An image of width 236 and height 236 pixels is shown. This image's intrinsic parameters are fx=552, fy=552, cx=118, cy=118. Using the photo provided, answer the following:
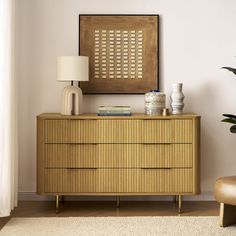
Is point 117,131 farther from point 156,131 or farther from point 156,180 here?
point 156,180

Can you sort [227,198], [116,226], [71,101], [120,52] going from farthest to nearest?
[120,52]
[71,101]
[116,226]
[227,198]

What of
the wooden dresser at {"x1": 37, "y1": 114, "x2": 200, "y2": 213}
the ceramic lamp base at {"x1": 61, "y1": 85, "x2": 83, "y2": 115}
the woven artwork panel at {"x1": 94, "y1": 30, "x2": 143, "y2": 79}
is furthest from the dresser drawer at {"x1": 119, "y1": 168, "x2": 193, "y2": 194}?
the woven artwork panel at {"x1": 94, "y1": 30, "x2": 143, "y2": 79}

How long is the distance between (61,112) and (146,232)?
1.33 metres

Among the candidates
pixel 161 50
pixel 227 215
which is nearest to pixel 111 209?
pixel 227 215

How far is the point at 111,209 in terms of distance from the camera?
185 inches

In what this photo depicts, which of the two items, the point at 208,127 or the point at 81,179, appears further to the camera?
the point at 208,127

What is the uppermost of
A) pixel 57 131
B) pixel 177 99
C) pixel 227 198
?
pixel 177 99

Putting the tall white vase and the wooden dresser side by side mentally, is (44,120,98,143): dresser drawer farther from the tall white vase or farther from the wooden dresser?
the tall white vase

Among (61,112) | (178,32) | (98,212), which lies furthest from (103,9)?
(98,212)

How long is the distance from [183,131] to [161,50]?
85 cm

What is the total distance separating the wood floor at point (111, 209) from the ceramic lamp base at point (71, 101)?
0.83 m

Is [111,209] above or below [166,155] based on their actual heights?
below

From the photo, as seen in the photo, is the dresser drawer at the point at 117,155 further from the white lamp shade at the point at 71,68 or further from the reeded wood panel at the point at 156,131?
the white lamp shade at the point at 71,68

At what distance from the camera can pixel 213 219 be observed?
4.28 metres
